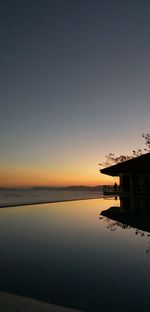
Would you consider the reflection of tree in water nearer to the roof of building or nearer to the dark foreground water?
the dark foreground water

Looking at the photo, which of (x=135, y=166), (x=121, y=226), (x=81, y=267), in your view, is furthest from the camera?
(x=135, y=166)

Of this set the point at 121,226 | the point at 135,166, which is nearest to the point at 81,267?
the point at 121,226

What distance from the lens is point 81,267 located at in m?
5.82

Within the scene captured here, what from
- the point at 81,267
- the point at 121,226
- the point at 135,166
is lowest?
the point at 81,267

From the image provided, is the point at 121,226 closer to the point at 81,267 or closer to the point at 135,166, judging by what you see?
the point at 81,267

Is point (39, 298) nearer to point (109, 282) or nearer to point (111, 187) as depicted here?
point (109, 282)

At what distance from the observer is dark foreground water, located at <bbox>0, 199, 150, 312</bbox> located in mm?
4074

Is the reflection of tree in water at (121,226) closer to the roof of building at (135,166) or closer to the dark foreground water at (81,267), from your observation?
the dark foreground water at (81,267)

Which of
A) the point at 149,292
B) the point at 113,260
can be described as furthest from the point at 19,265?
the point at 149,292

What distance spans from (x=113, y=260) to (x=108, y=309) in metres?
2.76

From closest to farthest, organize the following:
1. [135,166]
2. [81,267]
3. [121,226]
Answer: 1. [81,267]
2. [121,226]
3. [135,166]

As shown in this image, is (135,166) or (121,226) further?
(135,166)

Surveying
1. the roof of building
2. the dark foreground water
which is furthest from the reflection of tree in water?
the roof of building

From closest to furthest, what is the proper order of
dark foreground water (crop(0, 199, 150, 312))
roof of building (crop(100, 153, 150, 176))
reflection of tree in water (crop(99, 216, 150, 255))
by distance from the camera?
dark foreground water (crop(0, 199, 150, 312)) < reflection of tree in water (crop(99, 216, 150, 255)) < roof of building (crop(100, 153, 150, 176))
